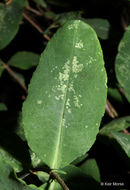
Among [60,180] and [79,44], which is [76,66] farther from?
[60,180]

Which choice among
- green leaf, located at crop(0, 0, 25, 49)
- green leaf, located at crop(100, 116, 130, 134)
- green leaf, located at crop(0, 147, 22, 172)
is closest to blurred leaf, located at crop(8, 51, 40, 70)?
green leaf, located at crop(0, 0, 25, 49)

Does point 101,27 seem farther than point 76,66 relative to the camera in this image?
Yes

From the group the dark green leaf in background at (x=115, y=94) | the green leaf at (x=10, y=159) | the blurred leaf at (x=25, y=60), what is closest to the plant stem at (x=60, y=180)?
the green leaf at (x=10, y=159)

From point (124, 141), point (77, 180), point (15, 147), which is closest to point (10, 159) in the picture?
point (15, 147)

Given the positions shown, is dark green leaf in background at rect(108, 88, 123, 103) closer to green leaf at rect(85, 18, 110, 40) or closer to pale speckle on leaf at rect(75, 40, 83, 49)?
green leaf at rect(85, 18, 110, 40)

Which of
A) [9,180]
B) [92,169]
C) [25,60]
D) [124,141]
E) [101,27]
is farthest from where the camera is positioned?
[25,60]

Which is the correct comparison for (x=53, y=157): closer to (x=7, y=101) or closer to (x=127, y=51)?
(x=127, y=51)

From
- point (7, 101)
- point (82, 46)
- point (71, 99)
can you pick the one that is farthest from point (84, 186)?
point (7, 101)
